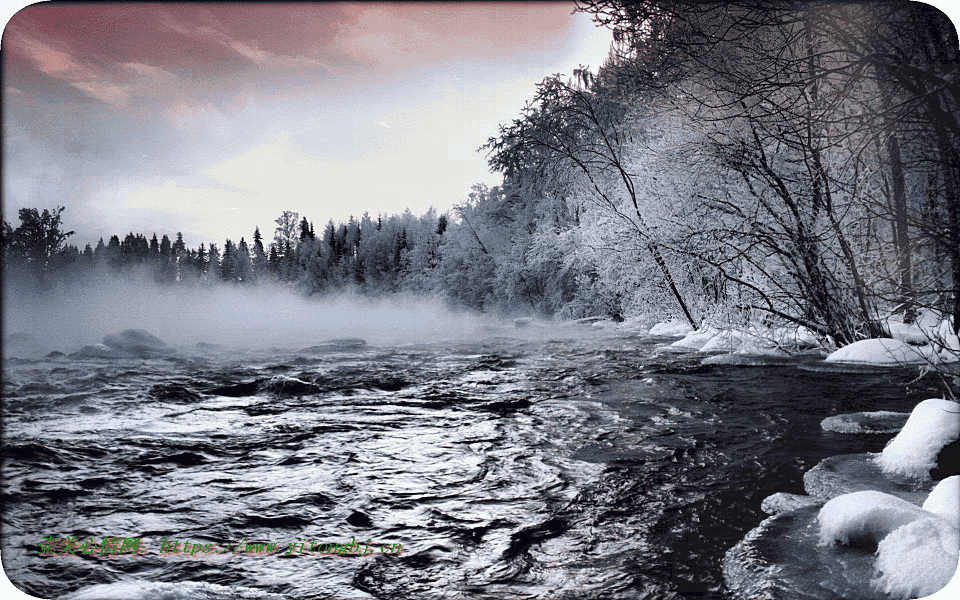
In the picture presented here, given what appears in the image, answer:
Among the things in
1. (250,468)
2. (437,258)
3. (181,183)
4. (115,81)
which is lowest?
(250,468)

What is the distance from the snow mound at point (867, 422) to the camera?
3607mm

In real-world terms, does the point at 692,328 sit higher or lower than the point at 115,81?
lower

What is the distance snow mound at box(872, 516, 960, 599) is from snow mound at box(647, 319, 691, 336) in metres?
8.18

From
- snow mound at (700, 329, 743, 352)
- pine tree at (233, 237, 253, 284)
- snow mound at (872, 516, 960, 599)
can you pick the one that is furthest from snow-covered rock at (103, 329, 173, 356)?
snow mound at (700, 329, 743, 352)

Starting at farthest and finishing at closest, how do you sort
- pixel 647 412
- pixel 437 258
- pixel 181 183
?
1. pixel 437 258
2. pixel 647 412
3. pixel 181 183

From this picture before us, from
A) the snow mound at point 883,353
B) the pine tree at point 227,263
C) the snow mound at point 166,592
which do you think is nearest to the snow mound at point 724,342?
the snow mound at point 883,353

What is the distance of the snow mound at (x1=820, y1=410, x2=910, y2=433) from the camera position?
3.61m

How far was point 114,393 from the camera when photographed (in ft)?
17.2

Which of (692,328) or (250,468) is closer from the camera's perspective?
(250,468)

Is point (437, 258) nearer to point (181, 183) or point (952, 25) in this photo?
point (181, 183)

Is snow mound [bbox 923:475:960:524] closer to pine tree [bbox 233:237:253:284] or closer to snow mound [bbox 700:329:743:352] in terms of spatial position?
pine tree [bbox 233:237:253:284]

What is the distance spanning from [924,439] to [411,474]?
2670 millimetres

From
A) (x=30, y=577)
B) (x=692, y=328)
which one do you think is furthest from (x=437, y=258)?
(x=692, y=328)

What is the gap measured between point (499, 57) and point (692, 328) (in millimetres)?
7883
